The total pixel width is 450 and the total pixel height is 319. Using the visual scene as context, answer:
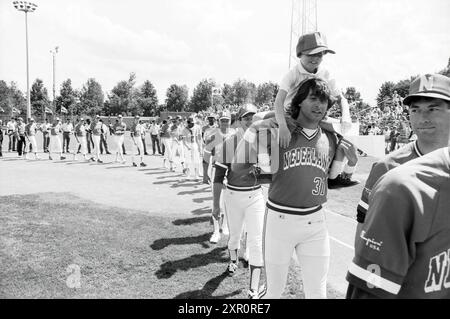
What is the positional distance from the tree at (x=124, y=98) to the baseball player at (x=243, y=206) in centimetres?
6811

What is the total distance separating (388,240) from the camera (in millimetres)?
1295

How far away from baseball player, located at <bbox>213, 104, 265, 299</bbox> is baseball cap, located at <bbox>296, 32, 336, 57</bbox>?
69.6 inches

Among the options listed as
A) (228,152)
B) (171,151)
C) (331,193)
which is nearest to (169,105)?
(171,151)

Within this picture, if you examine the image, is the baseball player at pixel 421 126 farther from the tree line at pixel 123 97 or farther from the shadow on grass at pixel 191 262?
the tree line at pixel 123 97

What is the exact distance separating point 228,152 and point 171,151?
11.1 m

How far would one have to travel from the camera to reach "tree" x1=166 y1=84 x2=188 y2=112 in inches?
3041

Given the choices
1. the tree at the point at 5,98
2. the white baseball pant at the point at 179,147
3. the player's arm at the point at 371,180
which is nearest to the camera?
the player's arm at the point at 371,180

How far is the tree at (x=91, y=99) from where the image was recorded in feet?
230

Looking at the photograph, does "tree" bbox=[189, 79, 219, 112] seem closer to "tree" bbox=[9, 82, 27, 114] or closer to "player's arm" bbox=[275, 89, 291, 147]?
"tree" bbox=[9, 82, 27, 114]

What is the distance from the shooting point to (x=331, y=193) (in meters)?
11.4

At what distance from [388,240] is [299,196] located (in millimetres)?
1859

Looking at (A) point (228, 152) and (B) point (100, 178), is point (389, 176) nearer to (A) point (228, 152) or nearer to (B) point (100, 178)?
(A) point (228, 152)

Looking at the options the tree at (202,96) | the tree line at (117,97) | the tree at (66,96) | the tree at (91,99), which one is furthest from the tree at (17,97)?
the tree at (202,96)

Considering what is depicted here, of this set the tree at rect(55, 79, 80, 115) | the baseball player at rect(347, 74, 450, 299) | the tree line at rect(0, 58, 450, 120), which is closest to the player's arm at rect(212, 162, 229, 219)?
the baseball player at rect(347, 74, 450, 299)
